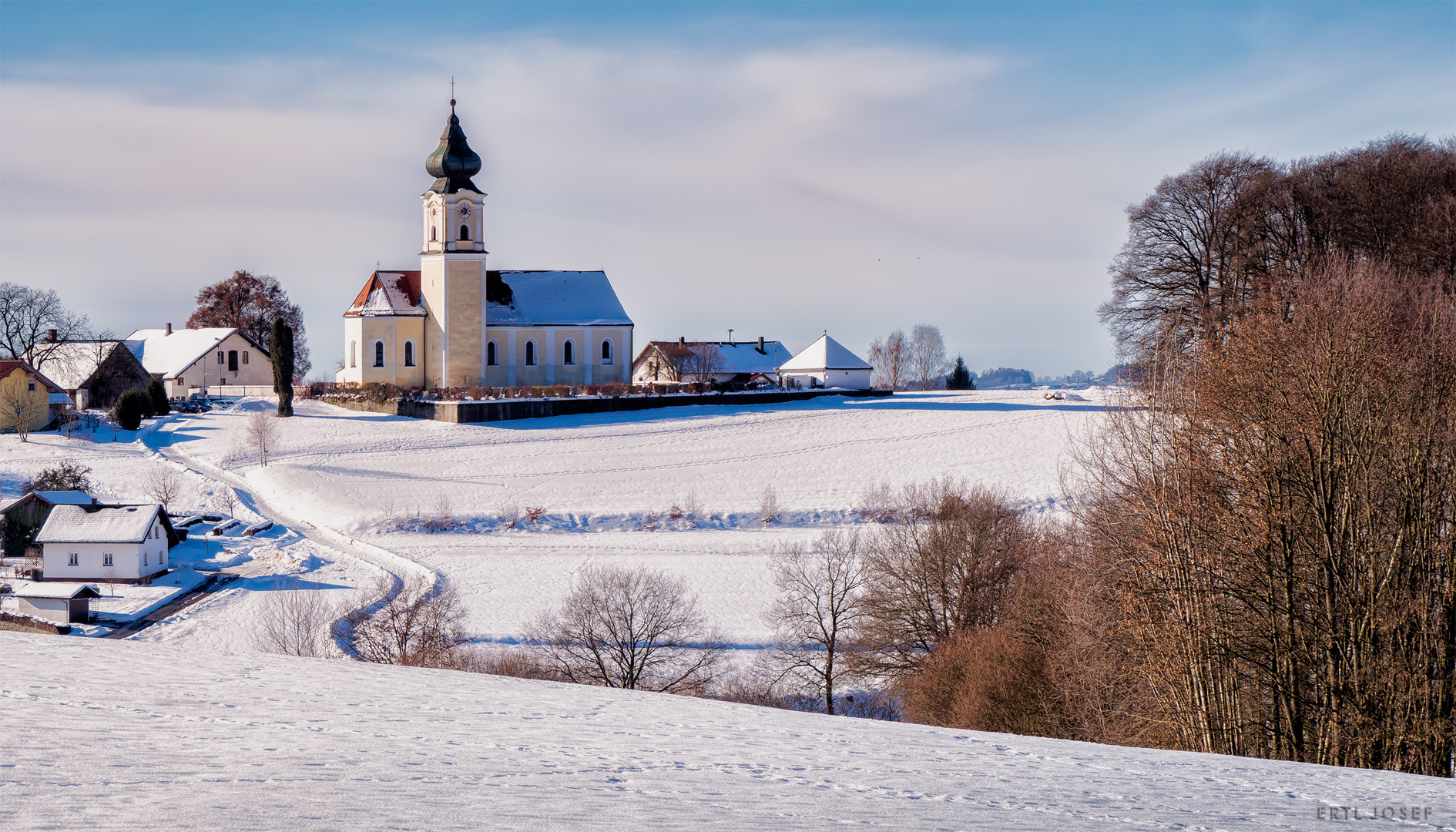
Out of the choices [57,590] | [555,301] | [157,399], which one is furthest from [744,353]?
[57,590]

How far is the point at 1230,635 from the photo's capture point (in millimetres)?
12969

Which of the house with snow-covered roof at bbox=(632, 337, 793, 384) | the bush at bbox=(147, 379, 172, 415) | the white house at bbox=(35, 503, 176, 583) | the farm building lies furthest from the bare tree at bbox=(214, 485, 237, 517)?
the house with snow-covered roof at bbox=(632, 337, 793, 384)

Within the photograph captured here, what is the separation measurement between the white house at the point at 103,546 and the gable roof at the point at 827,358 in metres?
47.7

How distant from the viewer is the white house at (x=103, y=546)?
3086cm

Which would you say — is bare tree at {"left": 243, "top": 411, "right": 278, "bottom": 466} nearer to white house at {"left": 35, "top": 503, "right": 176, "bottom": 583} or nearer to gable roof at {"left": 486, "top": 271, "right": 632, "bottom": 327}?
white house at {"left": 35, "top": 503, "right": 176, "bottom": 583}

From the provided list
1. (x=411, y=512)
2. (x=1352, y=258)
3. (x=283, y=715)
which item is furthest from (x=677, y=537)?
(x=283, y=715)

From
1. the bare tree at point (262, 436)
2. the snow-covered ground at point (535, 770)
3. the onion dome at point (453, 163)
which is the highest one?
the onion dome at point (453, 163)

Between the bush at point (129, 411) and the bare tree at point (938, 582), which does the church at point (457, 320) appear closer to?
the bush at point (129, 411)

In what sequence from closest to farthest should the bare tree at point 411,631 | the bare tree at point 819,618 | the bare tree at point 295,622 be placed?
the bare tree at point 411,631, the bare tree at point 295,622, the bare tree at point 819,618

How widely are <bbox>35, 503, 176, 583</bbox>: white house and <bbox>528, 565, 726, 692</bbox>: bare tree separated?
14212mm

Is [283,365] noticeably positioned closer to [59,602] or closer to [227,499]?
[227,499]

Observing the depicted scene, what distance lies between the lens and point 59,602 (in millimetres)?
26781

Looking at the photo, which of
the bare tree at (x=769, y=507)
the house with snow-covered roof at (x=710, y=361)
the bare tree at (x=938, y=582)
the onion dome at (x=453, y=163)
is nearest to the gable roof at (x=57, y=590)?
the bare tree at (x=769, y=507)

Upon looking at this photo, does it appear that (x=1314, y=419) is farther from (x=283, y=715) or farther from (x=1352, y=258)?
(x=1352, y=258)
